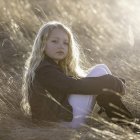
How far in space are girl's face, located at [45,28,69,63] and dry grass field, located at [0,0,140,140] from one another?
0.46 metres

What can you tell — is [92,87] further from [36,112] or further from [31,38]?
[31,38]

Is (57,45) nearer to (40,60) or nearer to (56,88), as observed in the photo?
(40,60)

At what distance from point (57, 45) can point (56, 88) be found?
39 cm

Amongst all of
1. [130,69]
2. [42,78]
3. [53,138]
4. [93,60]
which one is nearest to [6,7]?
[93,60]

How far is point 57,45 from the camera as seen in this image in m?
3.89

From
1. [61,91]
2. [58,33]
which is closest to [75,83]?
[61,91]

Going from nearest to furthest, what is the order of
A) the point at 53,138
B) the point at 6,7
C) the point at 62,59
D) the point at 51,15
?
the point at 53,138 < the point at 62,59 < the point at 6,7 < the point at 51,15

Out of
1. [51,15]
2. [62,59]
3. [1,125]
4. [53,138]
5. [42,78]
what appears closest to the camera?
[53,138]

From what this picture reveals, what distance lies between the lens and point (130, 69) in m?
5.68

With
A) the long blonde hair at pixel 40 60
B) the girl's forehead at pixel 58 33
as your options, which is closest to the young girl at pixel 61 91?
the long blonde hair at pixel 40 60

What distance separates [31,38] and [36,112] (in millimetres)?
1959

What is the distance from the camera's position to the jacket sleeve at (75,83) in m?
3.58

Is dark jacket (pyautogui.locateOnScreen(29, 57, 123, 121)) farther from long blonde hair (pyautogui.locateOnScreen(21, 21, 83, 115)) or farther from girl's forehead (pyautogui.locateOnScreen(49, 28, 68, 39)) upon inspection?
girl's forehead (pyautogui.locateOnScreen(49, 28, 68, 39))

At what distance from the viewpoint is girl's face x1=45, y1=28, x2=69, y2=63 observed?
386 cm
